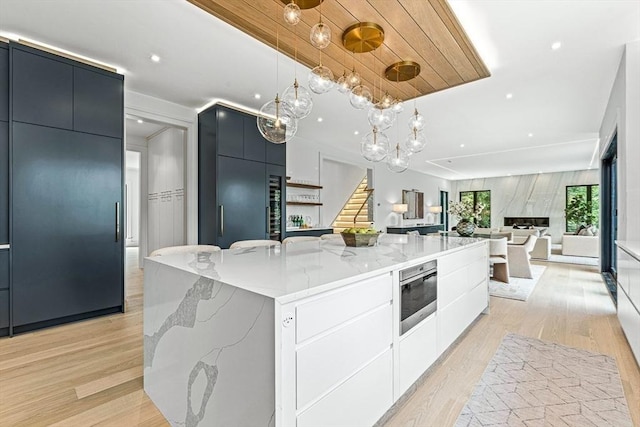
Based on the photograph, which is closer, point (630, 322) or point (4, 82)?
point (630, 322)

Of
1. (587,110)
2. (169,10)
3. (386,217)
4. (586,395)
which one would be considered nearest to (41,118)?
(169,10)

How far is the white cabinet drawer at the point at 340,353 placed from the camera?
1.14 meters

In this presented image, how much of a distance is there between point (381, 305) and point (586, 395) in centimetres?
157

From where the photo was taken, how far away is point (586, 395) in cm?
192

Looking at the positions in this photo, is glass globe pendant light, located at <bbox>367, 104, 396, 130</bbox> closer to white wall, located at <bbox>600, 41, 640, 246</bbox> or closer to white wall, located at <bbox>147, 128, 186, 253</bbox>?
white wall, located at <bbox>600, 41, 640, 246</bbox>

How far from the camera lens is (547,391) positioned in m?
1.97

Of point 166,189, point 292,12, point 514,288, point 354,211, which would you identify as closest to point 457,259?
point 292,12

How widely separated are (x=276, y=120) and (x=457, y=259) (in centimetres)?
189

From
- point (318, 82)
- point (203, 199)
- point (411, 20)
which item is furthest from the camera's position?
point (203, 199)

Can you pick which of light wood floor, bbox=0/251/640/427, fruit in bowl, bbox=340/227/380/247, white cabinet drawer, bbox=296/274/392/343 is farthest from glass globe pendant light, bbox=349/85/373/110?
light wood floor, bbox=0/251/640/427

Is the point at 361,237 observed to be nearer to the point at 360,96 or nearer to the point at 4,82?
the point at 360,96

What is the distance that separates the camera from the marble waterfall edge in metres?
1.08

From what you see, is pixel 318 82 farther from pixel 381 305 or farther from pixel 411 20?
pixel 381 305

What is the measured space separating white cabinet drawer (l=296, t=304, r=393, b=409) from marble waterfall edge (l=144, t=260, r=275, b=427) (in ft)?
0.49
